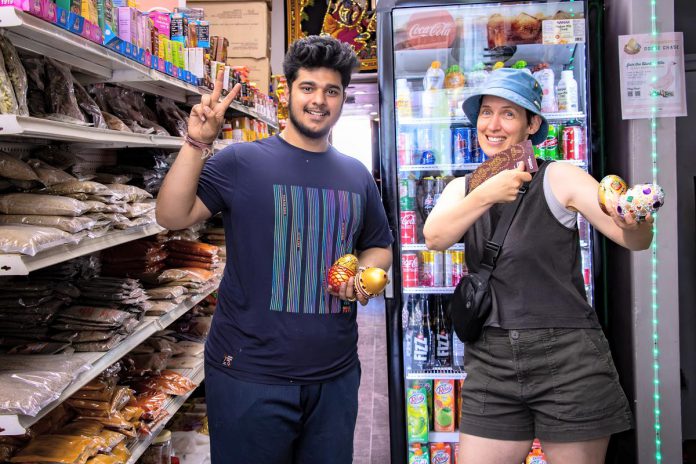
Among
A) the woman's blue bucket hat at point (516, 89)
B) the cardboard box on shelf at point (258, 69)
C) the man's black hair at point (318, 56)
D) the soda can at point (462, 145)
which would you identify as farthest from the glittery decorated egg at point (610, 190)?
the cardboard box on shelf at point (258, 69)

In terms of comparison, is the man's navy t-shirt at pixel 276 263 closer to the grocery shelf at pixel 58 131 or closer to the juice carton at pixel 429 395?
the grocery shelf at pixel 58 131

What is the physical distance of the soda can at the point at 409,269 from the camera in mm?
3279

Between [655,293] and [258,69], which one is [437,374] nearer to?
[655,293]

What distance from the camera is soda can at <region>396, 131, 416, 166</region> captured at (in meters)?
3.36

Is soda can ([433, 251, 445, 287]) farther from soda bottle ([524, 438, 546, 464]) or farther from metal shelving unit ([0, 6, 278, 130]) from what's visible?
metal shelving unit ([0, 6, 278, 130])

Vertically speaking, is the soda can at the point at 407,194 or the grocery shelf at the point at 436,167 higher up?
the grocery shelf at the point at 436,167

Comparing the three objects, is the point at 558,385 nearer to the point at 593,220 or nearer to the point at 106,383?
the point at 593,220

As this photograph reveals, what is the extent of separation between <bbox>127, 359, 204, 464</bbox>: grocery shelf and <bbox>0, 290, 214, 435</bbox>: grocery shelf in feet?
1.14

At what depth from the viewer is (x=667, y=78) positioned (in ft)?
9.75

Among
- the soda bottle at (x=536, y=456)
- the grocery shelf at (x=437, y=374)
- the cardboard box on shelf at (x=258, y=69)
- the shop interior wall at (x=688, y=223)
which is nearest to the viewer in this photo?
the grocery shelf at (x=437, y=374)

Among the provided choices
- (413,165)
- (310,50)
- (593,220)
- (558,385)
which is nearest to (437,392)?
(413,165)

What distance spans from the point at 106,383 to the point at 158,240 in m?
1.06

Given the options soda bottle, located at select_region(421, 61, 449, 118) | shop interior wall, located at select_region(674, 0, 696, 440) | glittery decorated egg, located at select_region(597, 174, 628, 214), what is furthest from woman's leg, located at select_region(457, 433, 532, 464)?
shop interior wall, located at select_region(674, 0, 696, 440)

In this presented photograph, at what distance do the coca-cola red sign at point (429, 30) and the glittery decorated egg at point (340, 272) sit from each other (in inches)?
64.1
